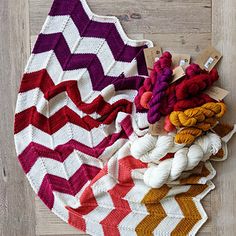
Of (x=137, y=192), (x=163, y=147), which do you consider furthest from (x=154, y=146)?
(x=137, y=192)

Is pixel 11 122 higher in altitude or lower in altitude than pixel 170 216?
higher

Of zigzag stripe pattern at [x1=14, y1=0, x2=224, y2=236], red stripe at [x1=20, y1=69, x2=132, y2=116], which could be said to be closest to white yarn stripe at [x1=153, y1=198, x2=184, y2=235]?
zigzag stripe pattern at [x1=14, y1=0, x2=224, y2=236]

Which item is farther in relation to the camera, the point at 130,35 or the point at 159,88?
the point at 130,35

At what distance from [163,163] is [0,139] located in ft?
1.30

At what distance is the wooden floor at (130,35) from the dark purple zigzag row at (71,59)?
0.03 m

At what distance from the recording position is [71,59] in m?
1.20

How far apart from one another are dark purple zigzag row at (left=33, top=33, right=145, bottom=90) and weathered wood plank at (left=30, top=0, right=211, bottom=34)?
4cm

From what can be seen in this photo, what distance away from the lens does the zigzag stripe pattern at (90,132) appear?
1177 mm

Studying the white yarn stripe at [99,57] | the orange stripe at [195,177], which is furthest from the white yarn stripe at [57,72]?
the orange stripe at [195,177]

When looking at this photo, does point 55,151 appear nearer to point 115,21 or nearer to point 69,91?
point 69,91

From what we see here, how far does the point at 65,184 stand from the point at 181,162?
0.29 meters

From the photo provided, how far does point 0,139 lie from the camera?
120 cm

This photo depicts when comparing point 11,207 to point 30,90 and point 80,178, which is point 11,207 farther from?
point 30,90

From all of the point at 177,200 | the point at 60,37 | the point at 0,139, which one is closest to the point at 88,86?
the point at 60,37
